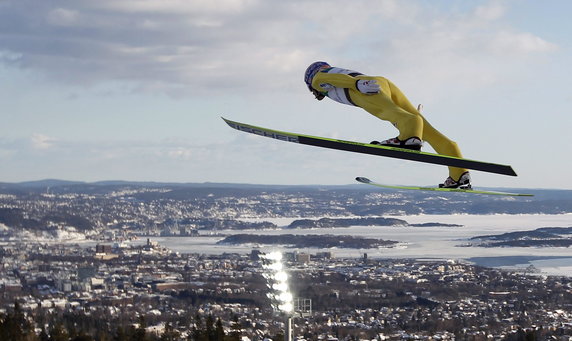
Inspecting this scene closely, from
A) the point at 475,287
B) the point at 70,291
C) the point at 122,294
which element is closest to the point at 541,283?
the point at 475,287

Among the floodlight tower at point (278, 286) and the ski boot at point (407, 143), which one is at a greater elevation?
the ski boot at point (407, 143)

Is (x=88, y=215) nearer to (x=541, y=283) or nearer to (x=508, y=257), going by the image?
(x=508, y=257)

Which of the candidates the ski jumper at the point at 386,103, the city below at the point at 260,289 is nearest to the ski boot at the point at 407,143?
the ski jumper at the point at 386,103

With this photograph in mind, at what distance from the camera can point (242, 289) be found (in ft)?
272

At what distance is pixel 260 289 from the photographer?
82750 mm

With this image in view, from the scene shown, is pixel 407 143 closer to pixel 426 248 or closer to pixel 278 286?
pixel 278 286

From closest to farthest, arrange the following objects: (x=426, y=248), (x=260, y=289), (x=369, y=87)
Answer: (x=369, y=87), (x=260, y=289), (x=426, y=248)

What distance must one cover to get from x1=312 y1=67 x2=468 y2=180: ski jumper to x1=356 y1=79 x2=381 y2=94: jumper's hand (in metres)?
0.08

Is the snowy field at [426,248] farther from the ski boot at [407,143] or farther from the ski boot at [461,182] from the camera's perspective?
the ski boot at [407,143]

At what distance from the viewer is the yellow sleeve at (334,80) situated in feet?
27.8

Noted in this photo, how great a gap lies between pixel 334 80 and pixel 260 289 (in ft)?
247

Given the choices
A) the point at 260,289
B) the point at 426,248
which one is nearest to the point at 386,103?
the point at 260,289

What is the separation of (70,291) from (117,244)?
188 feet

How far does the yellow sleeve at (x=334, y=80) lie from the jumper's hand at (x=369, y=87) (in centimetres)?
12
